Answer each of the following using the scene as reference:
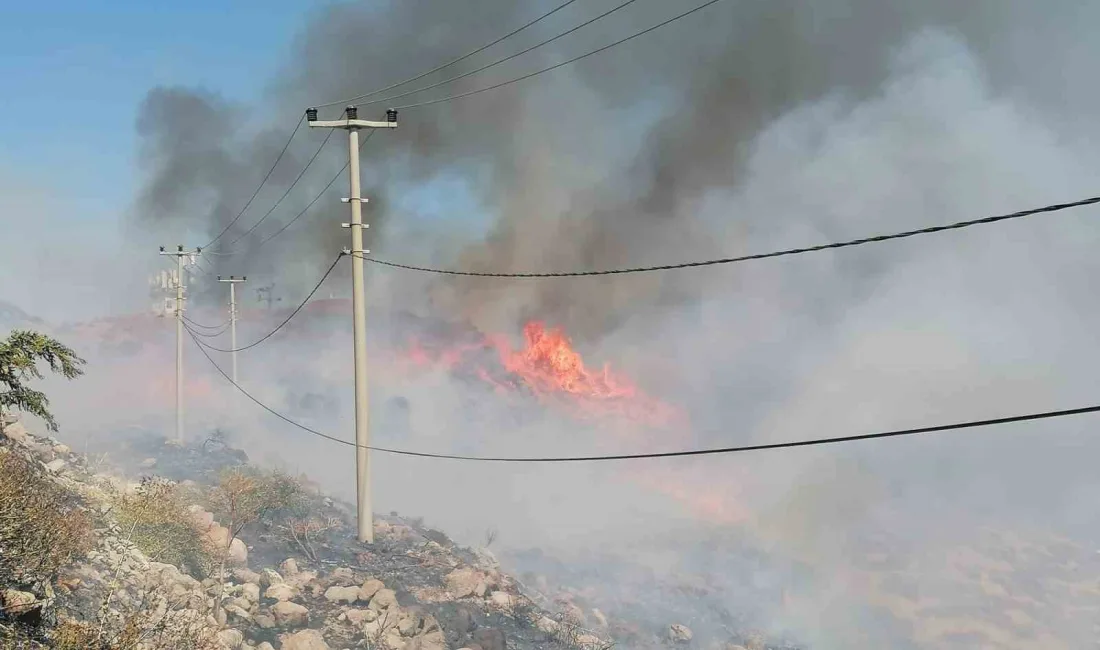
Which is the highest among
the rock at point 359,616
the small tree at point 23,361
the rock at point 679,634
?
the small tree at point 23,361

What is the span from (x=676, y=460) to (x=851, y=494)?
6.60 metres

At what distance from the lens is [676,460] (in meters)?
33.1

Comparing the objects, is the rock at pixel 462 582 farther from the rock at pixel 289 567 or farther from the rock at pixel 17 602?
the rock at pixel 17 602

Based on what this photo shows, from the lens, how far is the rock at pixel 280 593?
43.0ft

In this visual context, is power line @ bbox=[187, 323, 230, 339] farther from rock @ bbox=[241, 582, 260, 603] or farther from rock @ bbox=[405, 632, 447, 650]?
rock @ bbox=[405, 632, 447, 650]

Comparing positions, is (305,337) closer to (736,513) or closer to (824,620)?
(736,513)

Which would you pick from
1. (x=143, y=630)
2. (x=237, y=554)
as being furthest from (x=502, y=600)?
(x=143, y=630)

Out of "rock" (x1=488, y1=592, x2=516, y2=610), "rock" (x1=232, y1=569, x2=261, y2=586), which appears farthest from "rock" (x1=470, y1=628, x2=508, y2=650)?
"rock" (x1=232, y1=569, x2=261, y2=586)

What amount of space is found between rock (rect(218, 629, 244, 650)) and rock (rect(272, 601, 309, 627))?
95cm

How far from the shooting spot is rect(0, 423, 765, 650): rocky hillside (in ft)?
31.5

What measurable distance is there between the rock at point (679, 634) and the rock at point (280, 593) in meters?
8.62

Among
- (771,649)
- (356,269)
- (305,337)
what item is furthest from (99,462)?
(305,337)

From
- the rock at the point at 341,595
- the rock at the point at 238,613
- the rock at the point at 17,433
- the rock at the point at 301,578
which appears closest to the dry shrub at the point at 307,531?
the rock at the point at 301,578

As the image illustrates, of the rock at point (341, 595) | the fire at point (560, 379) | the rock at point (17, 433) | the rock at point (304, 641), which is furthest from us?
the fire at point (560, 379)
